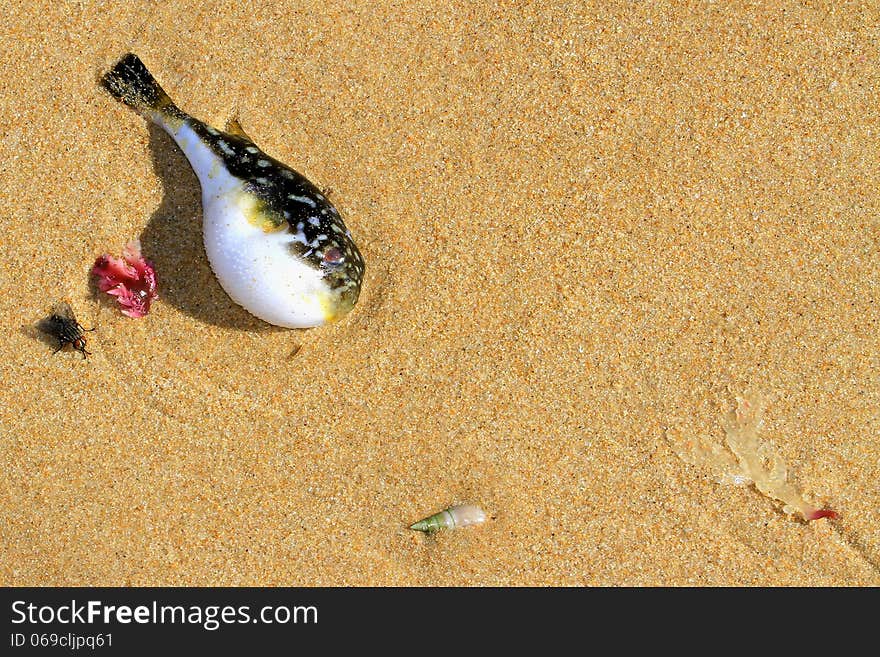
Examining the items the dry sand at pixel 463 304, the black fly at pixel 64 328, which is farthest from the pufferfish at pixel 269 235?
the black fly at pixel 64 328

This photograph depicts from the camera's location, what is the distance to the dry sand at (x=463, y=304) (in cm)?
355

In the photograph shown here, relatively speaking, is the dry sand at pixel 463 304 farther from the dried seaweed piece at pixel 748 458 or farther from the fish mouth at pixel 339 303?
the fish mouth at pixel 339 303

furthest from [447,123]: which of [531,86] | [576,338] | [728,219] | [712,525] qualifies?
[712,525]

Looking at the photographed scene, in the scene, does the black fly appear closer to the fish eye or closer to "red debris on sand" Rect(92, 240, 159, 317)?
"red debris on sand" Rect(92, 240, 159, 317)

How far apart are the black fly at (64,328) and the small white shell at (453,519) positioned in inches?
72.4

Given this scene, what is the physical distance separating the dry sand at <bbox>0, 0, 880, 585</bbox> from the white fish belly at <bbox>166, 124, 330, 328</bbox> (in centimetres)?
29

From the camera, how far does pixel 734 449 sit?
11.9ft

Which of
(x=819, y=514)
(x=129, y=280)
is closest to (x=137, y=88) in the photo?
(x=129, y=280)

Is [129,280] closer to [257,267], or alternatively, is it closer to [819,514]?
[257,267]

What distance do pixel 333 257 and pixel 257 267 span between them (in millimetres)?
335

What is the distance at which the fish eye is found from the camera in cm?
328

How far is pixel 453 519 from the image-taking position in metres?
3.55

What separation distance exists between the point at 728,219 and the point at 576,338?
0.98 metres
